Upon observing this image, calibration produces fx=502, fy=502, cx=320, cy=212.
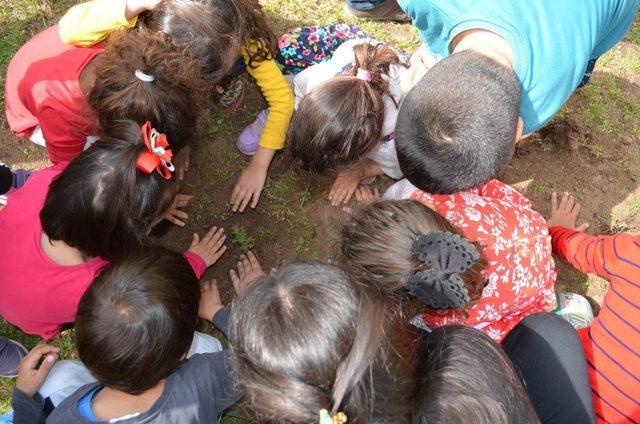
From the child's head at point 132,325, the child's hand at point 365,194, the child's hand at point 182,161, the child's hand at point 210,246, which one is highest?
the child's head at point 132,325

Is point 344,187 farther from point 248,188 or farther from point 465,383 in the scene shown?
point 465,383

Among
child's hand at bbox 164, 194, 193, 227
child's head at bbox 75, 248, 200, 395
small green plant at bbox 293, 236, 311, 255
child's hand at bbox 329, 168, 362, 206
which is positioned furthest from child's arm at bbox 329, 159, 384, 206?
child's head at bbox 75, 248, 200, 395

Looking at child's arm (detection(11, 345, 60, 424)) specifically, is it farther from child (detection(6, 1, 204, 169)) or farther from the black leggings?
the black leggings

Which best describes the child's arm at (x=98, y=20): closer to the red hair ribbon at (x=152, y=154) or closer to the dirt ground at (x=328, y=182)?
the red hair ribbon at (x=152, y=154)

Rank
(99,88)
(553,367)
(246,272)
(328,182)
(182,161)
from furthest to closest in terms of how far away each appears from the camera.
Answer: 1. (328,182)
2. (182,161)
3. (246,272)
4. (99,88)
5. (553,367)

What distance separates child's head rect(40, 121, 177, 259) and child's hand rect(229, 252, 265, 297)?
0.85 m

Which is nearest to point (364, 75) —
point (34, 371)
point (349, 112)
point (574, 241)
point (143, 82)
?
point (349, 112)

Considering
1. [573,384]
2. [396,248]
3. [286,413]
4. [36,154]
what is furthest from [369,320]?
[36,154]

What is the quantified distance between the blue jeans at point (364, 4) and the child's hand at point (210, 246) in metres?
1.67

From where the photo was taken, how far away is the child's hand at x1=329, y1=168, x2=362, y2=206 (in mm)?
3008

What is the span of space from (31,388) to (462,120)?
84.8 inches

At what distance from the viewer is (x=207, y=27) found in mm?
2184

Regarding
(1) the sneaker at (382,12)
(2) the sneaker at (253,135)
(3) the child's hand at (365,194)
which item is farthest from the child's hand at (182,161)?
(1) the sneaker at (382,12)

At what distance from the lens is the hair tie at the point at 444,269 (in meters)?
1.67
